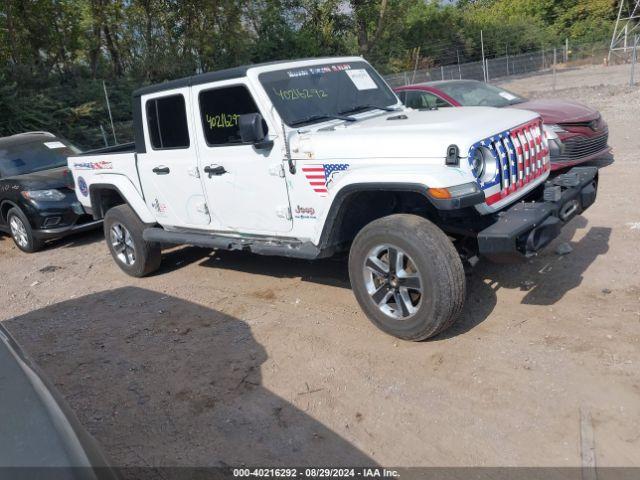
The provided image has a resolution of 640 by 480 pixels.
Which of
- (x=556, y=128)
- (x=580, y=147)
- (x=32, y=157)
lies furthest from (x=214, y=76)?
(x=32, y=157)

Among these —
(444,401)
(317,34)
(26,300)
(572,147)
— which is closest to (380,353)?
(444,401)

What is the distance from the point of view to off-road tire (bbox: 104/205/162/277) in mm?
6242

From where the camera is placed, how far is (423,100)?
357 inches

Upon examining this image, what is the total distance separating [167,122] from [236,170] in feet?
3.79

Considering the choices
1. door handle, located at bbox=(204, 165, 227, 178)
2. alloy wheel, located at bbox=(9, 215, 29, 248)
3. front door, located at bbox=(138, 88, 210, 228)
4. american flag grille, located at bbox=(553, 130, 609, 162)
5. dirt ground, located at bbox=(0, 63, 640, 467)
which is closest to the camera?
dirt ground, located at bbox=(0, 63, 640, 467)

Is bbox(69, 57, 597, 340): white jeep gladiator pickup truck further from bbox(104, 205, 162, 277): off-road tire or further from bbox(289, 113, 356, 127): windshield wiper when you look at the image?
bbox(104, 205, 162, 277): off-road tire

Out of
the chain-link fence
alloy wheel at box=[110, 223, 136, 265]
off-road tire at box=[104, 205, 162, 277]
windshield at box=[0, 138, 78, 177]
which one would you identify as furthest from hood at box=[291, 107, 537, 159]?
the chain-link fence

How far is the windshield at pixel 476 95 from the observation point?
8.88 m

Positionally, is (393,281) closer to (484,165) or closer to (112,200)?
(484,165)

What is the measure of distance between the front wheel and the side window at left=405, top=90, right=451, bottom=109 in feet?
17.6

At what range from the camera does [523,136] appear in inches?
172

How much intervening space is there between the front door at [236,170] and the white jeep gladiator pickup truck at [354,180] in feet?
0.04

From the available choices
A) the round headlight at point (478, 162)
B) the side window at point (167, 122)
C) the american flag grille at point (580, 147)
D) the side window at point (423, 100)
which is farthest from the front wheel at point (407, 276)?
the side window at point (423, 100)

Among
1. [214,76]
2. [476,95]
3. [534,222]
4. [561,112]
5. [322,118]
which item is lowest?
[534,222]
